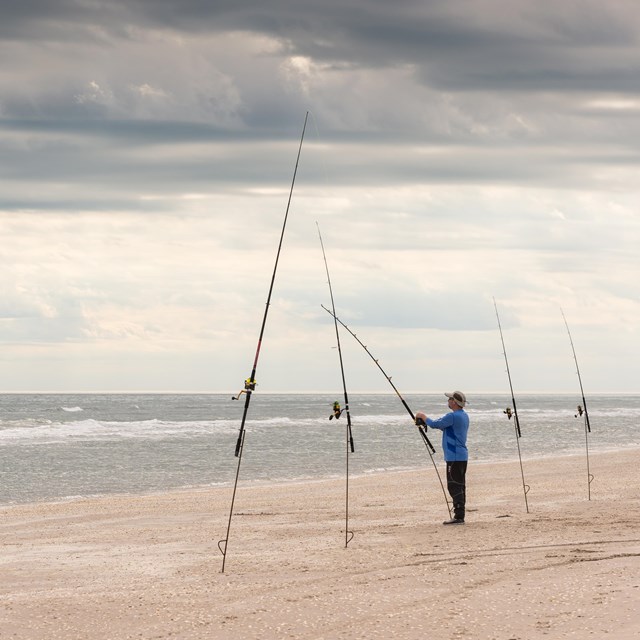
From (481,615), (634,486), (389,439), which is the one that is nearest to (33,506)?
(634,486)

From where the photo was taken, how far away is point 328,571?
8383mm

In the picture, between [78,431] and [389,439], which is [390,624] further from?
[78,431]

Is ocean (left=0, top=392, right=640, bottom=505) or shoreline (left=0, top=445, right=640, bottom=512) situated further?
ocean (left=0, top=392, right=640, bottom=505)

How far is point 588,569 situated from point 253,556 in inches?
125

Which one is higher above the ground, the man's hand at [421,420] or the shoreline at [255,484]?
the man's hand at [421,420]

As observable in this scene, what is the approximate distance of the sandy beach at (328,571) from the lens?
21.7 ft

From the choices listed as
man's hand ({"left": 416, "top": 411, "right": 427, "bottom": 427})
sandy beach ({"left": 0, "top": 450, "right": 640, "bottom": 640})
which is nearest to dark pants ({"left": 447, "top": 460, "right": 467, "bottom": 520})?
sandy beach ({"left": 0, "top": 450, "right": 640, "bottom": 640})

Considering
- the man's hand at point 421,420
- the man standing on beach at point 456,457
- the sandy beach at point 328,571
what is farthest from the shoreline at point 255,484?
the man's hand at point 421,420

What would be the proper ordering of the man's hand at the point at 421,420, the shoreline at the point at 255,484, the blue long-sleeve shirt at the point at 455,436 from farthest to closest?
the shoreline at the point at 255,484 → the blue long-sleeve shirt at the point at 455,436 → the man's hand at the point at 421,420

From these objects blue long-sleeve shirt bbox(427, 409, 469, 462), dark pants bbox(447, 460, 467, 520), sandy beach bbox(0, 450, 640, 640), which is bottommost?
sandy beach bbox(0, 450, 640, 640)

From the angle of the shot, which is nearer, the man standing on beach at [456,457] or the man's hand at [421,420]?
the man's hand at [421,420]

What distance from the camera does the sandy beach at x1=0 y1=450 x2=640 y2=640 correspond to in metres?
6.62

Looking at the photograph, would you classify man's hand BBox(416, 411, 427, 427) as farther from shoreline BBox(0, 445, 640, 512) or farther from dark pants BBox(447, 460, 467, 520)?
shoreline BBox(0, 445, 640, 512)

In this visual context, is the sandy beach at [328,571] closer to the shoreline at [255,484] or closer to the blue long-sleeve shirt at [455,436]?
the blue long-sleeve shirt at [455,436]
